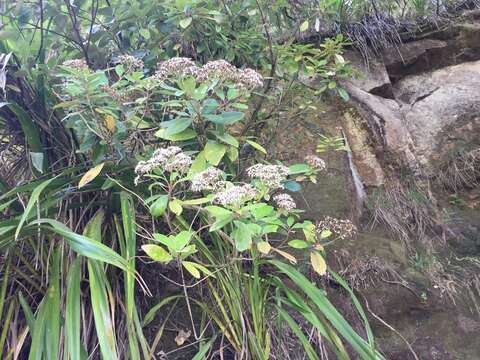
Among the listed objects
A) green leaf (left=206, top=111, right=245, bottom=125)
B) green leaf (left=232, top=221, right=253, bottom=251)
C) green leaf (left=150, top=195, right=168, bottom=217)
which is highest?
green leaf (left=206, top=111, right=245, bottom=125)

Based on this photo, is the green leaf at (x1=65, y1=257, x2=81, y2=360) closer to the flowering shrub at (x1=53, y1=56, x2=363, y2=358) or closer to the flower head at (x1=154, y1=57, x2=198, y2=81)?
the flowering shrub at (x1=53, y1=56, x2=363, y2=358)

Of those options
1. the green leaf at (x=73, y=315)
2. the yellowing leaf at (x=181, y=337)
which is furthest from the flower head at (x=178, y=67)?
the yellowing leaf at (x=181, y=337)

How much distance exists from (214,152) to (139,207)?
1.12ft

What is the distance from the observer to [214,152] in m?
1.08

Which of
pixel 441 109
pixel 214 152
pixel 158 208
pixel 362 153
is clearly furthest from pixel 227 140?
pixel 441 109

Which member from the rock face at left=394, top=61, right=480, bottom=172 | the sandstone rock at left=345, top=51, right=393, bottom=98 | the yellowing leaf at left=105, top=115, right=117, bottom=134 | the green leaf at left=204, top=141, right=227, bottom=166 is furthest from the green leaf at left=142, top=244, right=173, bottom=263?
the sandstone rock at left=345, top=51, right=393, bottom=98

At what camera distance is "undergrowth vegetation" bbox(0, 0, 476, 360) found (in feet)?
2.95

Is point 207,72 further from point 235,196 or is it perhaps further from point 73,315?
point 73,315

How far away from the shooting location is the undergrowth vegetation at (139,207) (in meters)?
0.90

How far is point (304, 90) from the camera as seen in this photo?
5.46 feet

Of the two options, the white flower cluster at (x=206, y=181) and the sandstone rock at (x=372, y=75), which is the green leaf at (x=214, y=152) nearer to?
the white flower cluster at (x=206, y=181)

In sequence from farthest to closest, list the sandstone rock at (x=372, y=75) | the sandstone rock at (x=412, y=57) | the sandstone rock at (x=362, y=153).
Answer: the sandstone rock at (x=412, y=57), the sandstone rock at (x=372, y=75), the sandstone rock at (x=362, y=153)

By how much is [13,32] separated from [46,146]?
38cm

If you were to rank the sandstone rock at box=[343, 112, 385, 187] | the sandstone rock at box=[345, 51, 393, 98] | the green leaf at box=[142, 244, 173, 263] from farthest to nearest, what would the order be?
the sandstone rock at box=[345, 51, 393, 98] → the sandstone rock at box=[343, 112, 385, 187] → the green leaf at box=[142, 244, 173, 263]
